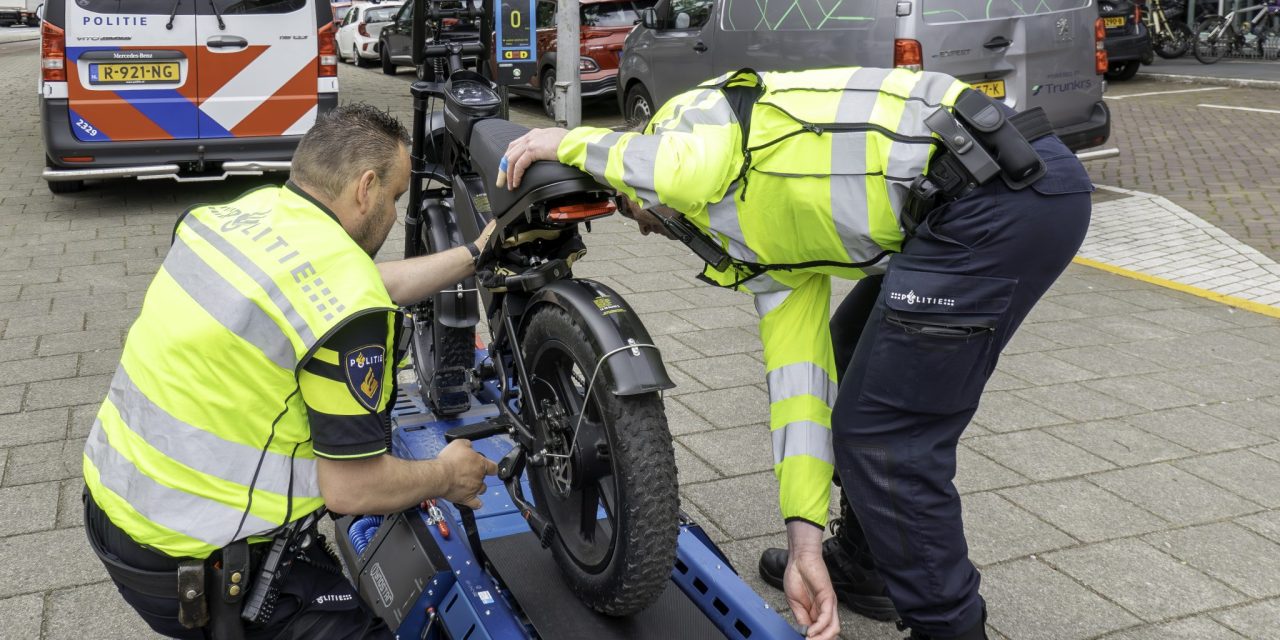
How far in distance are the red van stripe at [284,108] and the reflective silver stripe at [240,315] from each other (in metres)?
6.70

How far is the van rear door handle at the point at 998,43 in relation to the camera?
750 cm

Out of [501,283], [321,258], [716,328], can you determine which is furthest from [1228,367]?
[321,258]

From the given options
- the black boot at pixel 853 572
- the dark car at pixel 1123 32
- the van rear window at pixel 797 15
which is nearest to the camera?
the black boot at pixel 853 572

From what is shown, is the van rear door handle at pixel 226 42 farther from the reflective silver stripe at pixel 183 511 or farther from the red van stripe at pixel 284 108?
the reflective silver stripe at pixel 183 511

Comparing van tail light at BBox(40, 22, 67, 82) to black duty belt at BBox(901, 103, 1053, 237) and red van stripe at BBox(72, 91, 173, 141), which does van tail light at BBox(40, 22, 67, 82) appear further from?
black duty belt at BBox(901, 103, 1053, 237)

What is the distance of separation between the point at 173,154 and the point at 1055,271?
740 centimetres

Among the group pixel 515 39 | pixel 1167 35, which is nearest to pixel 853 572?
pixel 515 39

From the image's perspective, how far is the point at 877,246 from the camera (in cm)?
242

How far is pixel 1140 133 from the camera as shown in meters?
11.9

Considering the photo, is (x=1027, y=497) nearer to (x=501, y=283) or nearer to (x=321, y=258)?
(x=501, y=283)

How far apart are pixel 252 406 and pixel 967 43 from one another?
628 centimetres

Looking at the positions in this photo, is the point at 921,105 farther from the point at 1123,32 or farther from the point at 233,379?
the point at 1123,32

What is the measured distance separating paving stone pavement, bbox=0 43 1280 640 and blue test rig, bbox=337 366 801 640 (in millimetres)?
591

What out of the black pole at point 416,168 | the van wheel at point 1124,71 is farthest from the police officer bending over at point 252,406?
the van wheel at point 1124,71
